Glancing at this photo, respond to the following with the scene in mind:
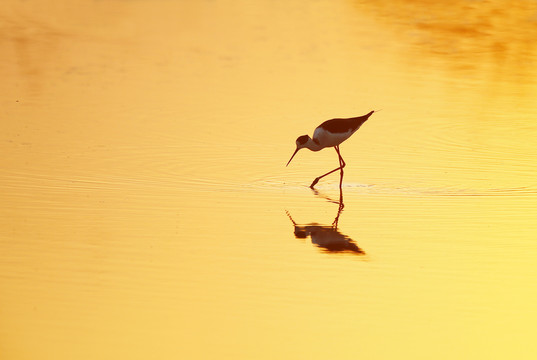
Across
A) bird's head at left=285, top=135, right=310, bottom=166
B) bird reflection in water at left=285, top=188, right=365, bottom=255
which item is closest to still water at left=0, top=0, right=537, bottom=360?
bird reflection in water at left=285, top=188, right=365, bottom=255

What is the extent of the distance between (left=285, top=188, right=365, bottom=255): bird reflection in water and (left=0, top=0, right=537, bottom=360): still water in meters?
0.04

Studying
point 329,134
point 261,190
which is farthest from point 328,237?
point 329,134

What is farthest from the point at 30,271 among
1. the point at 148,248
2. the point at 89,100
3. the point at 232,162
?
the point at 89,100

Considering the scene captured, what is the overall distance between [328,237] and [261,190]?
1959 millimetres

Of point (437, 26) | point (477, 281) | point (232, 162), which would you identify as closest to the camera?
point (477, 281)

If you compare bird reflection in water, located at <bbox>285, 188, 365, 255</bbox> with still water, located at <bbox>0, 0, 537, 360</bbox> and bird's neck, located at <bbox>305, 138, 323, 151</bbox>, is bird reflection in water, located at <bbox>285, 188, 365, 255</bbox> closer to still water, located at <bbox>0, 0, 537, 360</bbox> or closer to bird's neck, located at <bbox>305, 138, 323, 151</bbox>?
still water, located at <bbox>0, 0, 537, 360</bbox>

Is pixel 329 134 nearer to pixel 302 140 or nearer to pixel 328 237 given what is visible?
pixel 302 140

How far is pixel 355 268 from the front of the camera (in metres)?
9.32

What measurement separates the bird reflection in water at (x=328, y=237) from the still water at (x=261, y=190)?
0.12ft

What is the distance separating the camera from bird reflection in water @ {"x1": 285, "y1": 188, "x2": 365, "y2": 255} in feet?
32.8

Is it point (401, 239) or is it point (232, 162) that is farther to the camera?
point (232, 162)

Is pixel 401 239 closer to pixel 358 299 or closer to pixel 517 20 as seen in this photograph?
pixel 358 299

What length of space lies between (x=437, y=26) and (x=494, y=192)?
12.1 metres

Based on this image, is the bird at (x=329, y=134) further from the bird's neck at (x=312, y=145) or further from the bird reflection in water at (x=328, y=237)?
the bird reflection in water at (x=328, y=237)
